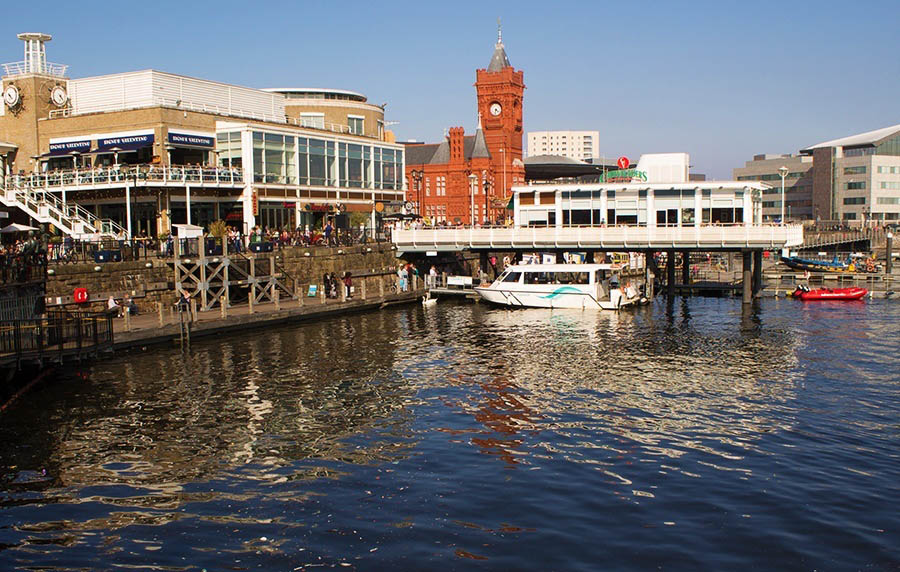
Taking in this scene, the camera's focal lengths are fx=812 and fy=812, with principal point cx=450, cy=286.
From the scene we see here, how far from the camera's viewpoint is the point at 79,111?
211 feet

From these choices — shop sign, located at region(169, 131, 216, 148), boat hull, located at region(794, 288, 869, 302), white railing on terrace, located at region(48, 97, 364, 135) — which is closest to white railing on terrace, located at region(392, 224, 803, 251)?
boat hull, located at region(794, 288, 869, 302)

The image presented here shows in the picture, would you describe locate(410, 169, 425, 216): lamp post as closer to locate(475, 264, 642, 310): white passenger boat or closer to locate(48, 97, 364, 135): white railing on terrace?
locate(48, 97, 364, 135): white railing on terrace

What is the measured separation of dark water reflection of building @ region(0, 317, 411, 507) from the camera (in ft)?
73.4

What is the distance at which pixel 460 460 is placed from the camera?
75.2 ft

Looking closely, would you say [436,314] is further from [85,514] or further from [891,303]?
[85,514]

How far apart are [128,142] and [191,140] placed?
14.5 feet

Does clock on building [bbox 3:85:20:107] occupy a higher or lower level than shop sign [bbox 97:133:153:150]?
higher

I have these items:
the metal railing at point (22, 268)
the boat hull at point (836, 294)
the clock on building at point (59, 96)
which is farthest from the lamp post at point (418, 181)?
the metal railing at point (22, 268)

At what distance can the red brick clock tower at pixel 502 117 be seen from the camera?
125 metres

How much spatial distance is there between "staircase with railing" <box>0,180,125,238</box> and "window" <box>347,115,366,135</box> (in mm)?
33836

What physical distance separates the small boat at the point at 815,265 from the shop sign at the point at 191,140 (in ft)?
201

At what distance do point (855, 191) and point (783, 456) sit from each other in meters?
139

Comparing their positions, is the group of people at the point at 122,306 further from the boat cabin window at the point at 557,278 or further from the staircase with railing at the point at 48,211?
the boat cabin window at the point at 557,278

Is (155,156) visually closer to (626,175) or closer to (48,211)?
(48,211)
